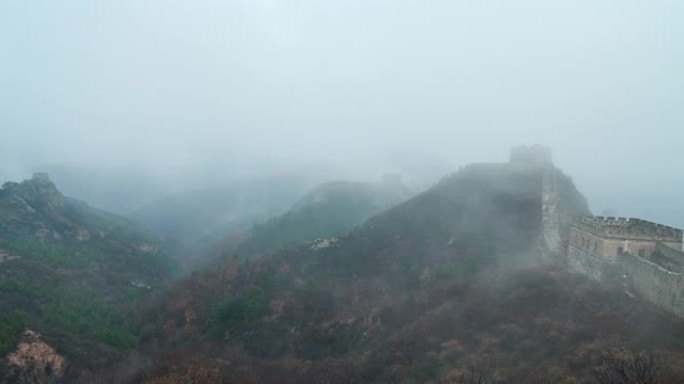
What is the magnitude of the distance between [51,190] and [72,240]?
27071 mm

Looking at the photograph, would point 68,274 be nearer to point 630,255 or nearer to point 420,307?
point 420,307

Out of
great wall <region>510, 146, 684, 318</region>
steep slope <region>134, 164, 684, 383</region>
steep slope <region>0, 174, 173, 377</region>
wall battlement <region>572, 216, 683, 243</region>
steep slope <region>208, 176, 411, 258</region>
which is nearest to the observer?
great wall <region>510, 146, 684, 318</region>

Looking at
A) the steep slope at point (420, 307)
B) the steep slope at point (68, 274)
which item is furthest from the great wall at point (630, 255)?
the steep slope at point (68, 274)

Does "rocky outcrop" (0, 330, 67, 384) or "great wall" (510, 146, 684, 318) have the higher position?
"great wall" (510, 146, 684, 318)

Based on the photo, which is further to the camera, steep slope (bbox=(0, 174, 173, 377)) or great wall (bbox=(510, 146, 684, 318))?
steep slope (bbox=(0, 174, 173, 377))

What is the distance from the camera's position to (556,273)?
42156mm

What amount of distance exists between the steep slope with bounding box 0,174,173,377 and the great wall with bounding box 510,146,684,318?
1861 inches

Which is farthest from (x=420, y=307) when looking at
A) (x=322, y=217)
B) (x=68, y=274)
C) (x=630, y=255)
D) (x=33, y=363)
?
(x=322, y=217)

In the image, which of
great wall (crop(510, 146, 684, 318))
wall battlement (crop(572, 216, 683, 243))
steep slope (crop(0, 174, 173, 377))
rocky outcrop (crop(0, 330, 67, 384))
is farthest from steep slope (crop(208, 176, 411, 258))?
wall battlement (crop(572, 216, 683, 243))

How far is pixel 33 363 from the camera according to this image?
164 ft

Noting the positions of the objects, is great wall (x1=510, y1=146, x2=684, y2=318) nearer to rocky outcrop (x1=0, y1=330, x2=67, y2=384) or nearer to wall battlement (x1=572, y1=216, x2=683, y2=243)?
wall battlement (x1=572, y1=216, x2=683, y2=243)

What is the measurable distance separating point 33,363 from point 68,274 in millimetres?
47785

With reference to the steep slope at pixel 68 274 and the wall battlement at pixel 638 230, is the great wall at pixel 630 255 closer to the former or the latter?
the wall battlement at pixel 638 230

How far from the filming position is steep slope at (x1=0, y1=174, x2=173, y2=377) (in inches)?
2366
